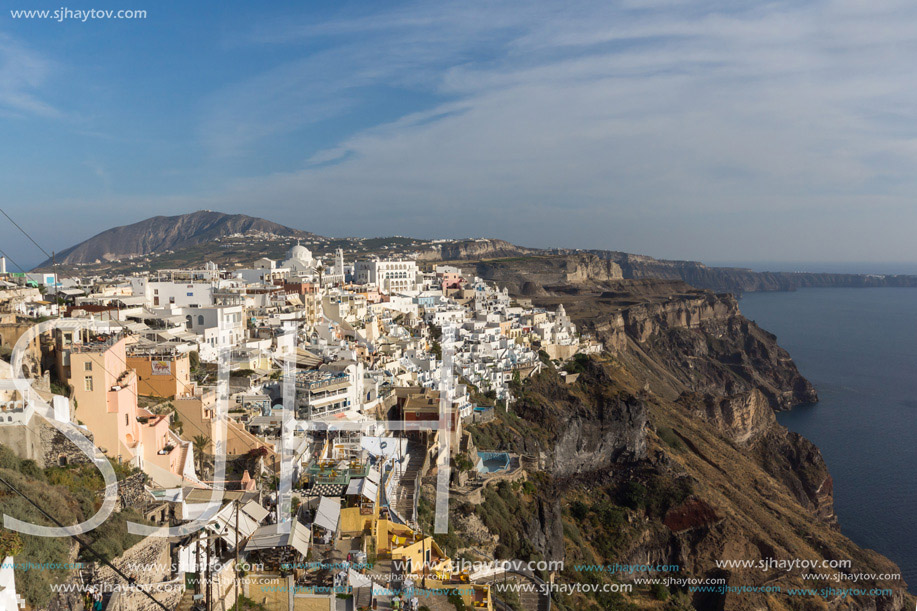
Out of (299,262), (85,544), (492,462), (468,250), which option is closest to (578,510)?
(492,462)

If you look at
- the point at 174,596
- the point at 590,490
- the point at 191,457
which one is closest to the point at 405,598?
the point at 174,596

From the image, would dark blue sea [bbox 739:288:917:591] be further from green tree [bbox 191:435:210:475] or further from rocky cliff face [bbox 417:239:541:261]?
rocky cliff face [bbox 417:239:541:261]

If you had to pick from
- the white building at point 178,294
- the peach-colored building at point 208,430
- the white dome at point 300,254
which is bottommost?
the peach-colored building at point 208,430

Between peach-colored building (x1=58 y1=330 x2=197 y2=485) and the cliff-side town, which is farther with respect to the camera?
peach-colored building (x1=58 y1=330 x2=197 y2=485)

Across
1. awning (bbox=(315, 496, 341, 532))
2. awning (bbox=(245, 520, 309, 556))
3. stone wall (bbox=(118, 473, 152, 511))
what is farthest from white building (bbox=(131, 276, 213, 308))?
awning (bbox=(245, 520, 309, 556))

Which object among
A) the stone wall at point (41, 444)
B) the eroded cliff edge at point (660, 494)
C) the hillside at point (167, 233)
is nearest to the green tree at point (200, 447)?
the stone wall at point (41, 444)

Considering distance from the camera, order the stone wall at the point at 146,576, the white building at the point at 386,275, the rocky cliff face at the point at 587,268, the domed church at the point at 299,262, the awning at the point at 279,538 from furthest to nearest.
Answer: the rocky cliff face at the point at 587,268
the white building at the point at 386,275
the domed church at the point at 299,262
the awning at the point at 279,538
the stone wall at the point at 146,576

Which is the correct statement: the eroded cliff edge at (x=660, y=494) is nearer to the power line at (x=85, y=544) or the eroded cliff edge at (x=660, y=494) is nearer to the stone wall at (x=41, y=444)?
the stone wall at (x=41, y=444)
